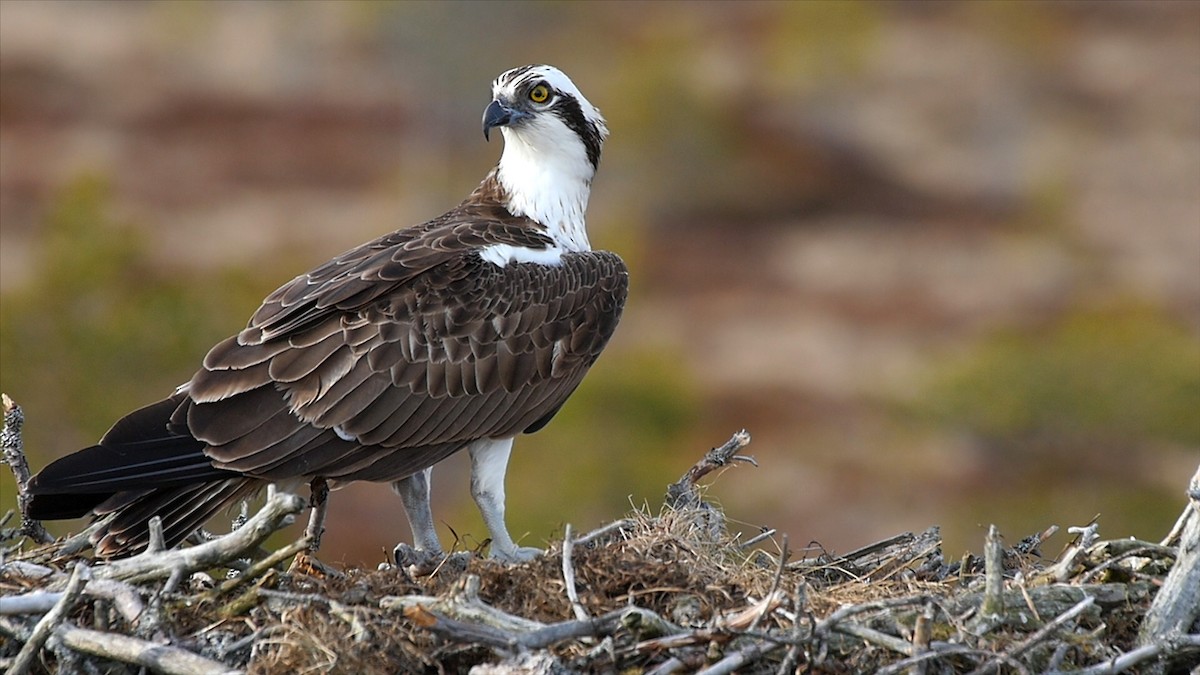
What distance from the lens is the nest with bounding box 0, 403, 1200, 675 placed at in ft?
14.1

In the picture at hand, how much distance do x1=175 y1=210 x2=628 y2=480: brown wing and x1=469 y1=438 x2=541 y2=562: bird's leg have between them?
0.39ft

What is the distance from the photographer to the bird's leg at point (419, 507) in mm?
6352

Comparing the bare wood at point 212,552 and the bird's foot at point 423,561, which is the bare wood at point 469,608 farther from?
the bird's foot at point 423,561

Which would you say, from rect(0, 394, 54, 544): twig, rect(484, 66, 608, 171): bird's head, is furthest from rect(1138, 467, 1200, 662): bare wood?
rect(0, 394, 54, 544): twig

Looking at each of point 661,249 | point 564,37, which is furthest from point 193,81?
point 661,249

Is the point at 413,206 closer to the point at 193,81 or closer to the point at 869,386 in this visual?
the point at 869,386

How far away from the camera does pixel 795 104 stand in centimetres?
3497

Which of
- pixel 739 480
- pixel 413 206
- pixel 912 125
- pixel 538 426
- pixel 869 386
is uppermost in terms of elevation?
pixel 912 125

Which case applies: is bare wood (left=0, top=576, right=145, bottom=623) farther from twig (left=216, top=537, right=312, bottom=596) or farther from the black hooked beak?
the black hooked beak

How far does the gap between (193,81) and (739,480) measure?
66.8 ft

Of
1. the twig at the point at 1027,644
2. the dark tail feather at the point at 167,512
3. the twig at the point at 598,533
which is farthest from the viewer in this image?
the dark tail feather at the point at 167,512

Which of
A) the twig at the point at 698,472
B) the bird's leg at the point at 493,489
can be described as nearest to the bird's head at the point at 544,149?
the bird's leg at the point at 493,489

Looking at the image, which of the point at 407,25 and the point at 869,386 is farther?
the point at 407,25

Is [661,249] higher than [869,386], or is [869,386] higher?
[661,249]
